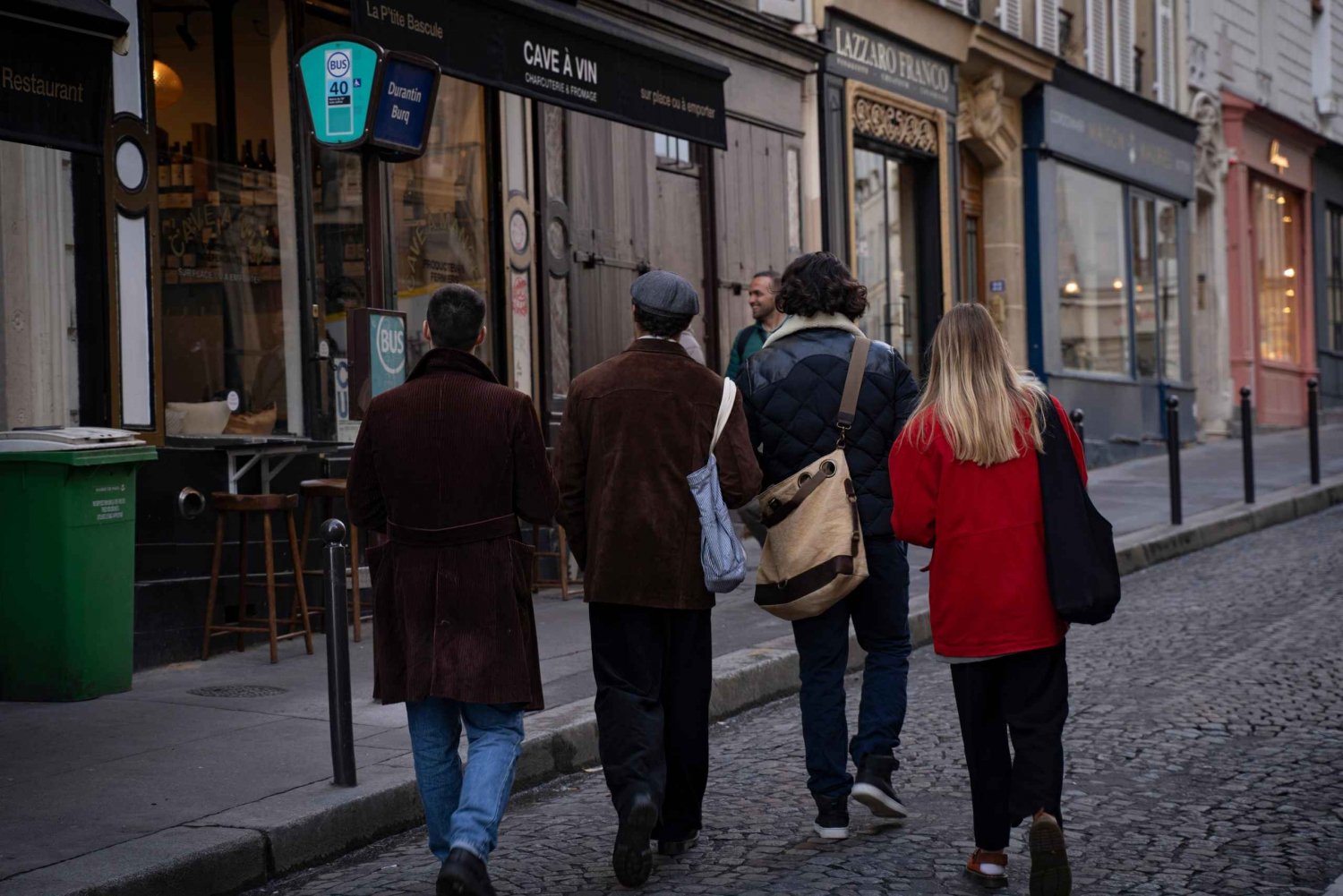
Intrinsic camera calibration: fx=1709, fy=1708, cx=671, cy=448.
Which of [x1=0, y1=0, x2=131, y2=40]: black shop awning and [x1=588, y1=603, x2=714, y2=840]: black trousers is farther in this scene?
[x1=0, y1=0, x2=131, y2=40]: black shop awning

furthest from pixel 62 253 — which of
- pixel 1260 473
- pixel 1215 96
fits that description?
pixel 1215 96

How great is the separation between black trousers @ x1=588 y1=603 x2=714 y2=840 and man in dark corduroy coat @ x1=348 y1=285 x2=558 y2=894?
0.35m

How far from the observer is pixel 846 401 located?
17.2 ft

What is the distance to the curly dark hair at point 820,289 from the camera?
535 centimetres

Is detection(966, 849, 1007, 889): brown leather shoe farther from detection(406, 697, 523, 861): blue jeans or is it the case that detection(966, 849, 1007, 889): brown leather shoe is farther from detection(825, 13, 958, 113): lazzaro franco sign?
detection(825, 13, 958, 113): lazzaro franco sign

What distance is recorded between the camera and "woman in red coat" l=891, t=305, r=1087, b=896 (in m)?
4.54

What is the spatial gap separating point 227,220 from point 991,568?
6083 mm

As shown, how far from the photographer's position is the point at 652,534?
495 cm

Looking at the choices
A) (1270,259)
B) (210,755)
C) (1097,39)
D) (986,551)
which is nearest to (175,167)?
(210,755)

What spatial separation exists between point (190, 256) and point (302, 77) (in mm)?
2344

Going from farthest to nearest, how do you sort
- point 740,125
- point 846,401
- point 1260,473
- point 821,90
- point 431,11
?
point 1260,473
point 821,90
point 740,125
point 431,11
point 846,401

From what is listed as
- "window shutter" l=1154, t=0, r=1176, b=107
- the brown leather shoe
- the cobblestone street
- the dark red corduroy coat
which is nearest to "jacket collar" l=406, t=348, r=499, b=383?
the dark red corduroy coat

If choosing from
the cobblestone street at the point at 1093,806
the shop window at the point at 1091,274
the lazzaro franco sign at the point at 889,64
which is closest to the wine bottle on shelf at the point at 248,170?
the cobblestone street at the point at 1093,806

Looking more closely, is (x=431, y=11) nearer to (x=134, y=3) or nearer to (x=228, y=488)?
(x=134, y=3)
